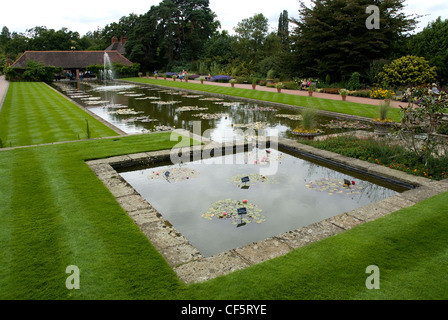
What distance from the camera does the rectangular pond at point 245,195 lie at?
509 cm

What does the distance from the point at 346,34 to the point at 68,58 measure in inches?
1588

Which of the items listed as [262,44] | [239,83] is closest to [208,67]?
[262,44]

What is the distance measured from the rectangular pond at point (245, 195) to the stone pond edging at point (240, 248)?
36 cm

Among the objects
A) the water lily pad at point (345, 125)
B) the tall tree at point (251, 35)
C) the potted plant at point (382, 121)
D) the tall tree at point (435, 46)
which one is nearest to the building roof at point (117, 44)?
the tall tree at point (251, 35)

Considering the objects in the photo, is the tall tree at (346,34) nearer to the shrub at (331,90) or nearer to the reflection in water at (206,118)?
the shrub at (331,90)

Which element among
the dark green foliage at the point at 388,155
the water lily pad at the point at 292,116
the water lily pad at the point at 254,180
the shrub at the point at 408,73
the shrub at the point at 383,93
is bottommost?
the water lily pad at the point at 254,180

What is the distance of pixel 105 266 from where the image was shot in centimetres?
370

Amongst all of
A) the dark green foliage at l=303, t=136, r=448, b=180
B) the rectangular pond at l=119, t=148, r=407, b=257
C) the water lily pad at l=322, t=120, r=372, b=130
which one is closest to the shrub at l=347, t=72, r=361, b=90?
the water lily pad at l=322, t=120, r=372, b=130

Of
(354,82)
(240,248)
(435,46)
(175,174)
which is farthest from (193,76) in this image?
(240,248)

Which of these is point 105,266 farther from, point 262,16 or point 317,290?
point 262,16

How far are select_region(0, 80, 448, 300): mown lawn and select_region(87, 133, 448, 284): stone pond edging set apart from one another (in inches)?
5.8

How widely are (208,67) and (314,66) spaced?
22.2m

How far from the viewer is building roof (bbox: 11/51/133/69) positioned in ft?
148

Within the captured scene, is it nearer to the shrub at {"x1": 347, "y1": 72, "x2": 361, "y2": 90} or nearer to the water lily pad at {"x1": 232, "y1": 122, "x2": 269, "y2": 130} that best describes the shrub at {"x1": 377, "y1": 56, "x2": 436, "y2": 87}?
the shrub at {"x1": 347, "y1": 72, "x2": 361, "y2": 90}
